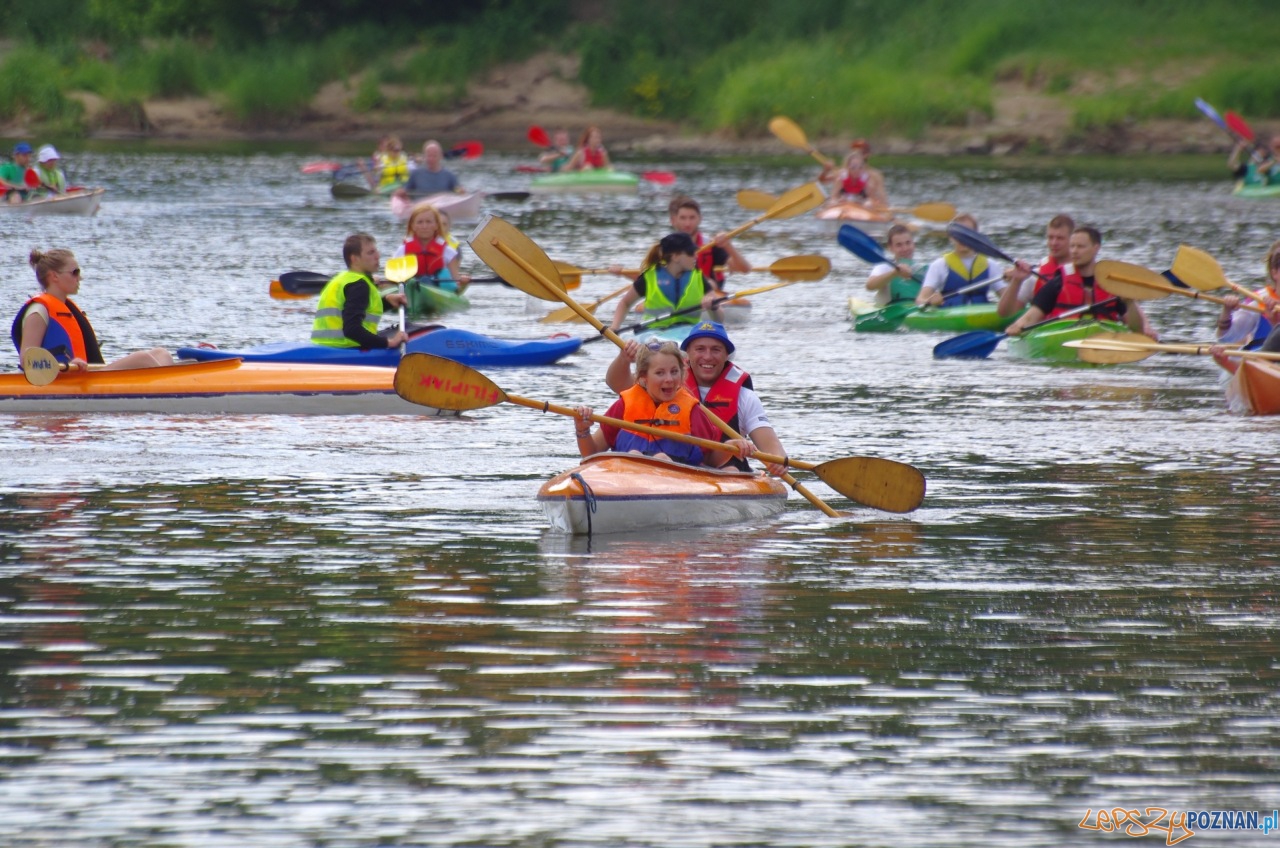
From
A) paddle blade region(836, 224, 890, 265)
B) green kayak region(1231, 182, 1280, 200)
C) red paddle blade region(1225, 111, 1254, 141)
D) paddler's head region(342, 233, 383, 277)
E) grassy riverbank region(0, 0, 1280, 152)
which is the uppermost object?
grassy riverbank region(0, 0, 1280, 152)

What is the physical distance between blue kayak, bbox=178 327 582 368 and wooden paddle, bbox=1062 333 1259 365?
3823 mm

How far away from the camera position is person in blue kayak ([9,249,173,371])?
34.7 ft

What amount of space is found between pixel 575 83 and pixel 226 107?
9.88 m

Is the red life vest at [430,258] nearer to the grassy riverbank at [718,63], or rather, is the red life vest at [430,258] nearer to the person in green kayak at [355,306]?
the person in green kayak at [355,306]

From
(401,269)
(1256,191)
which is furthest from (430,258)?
(1256,191)

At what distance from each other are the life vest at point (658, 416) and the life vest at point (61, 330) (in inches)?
163

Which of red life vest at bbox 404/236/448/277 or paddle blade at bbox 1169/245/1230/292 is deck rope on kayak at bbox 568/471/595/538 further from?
red life vest at bbox 404/236/448/277

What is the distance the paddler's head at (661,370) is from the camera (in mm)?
8133

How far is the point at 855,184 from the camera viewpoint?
25453mm

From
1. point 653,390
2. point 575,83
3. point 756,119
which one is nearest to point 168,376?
point 653,390

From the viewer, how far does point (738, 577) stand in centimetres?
738

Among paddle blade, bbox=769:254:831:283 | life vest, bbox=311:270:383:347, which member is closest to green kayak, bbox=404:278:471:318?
paddle blade, bbox=769:254:831:283

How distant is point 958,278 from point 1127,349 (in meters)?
3.50

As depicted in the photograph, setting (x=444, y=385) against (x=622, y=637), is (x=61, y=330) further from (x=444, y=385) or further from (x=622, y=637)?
(x=622, y=637)
